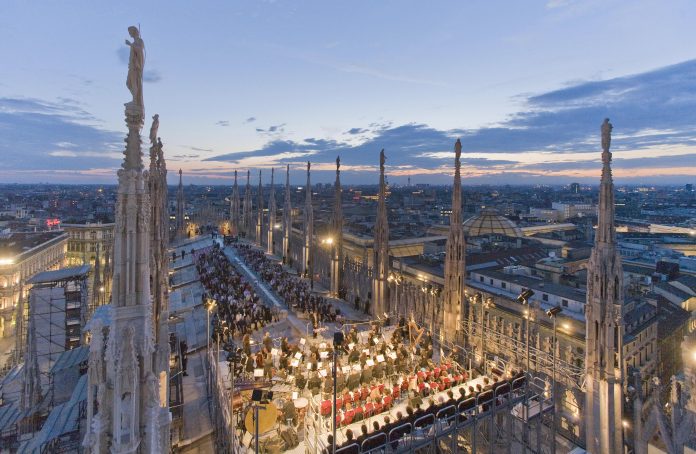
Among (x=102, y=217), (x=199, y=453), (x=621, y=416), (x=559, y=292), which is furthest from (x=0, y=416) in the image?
(x=102, y=217)

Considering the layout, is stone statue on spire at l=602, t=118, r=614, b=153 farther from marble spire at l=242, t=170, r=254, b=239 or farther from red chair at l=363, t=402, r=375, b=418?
marble spire at l=242, t=170, r=254, b=239

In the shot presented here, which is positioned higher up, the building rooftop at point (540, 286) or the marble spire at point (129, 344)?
the marble spire at point (129, 344)

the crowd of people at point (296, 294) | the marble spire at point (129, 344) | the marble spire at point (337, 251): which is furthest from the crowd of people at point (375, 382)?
the marble spire at point (337, 251)

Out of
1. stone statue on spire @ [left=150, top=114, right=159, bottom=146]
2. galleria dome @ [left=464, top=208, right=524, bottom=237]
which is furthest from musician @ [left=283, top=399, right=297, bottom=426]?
galleria dome @ [left=464, top=208, right=524, bottom=237]

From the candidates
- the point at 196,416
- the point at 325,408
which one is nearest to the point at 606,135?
the point at 325,408

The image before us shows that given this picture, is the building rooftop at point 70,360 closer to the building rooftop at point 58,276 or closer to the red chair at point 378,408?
the building rooftop at point 58,276

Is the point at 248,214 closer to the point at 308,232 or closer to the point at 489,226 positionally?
the point at 308,232
